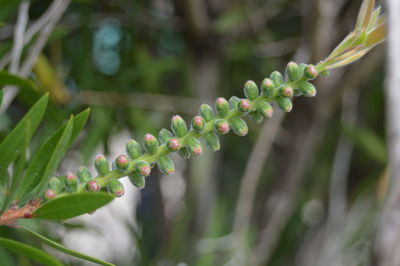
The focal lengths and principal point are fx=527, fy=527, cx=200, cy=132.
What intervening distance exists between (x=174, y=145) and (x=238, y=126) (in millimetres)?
47

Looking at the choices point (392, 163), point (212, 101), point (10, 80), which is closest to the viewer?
point (392, 163)

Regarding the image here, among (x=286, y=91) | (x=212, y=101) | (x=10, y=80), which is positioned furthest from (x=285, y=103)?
(x=212, y=101)

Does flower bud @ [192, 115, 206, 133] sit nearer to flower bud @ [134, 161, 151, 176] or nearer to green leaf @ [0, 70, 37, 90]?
flower bud @ [134, 161, 151, 176]

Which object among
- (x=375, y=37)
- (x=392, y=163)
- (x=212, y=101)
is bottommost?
(x=392, y=163)

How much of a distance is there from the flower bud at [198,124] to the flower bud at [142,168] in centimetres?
4

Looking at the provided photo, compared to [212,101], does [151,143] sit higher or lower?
lower

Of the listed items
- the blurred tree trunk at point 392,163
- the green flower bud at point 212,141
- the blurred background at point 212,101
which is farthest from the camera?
the blurred background at point 212,101

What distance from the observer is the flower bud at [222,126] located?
1.19 feet

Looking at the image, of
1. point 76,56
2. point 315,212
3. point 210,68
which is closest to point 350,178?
point 315,212

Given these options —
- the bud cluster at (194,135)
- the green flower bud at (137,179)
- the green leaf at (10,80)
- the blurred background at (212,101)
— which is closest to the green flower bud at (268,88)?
the bud cluster at (194,135)

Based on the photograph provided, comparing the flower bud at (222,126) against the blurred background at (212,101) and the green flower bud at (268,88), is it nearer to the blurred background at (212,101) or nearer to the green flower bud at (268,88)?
the green flower bud at (268,88)

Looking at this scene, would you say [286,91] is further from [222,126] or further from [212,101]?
[212,101]

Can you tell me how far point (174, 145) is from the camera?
0.36 m

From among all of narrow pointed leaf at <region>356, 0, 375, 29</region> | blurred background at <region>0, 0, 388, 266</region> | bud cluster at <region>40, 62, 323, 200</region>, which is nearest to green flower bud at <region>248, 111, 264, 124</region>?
bud cluster at <region>40, 62, 323, 200</region>
